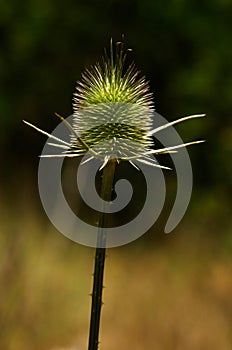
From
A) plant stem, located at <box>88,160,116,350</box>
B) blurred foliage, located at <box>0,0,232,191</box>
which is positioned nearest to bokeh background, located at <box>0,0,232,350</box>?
blurred foliage, located at <box>0,0,232,191</box>

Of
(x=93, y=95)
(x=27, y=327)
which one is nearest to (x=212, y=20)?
(x=27, y=327)

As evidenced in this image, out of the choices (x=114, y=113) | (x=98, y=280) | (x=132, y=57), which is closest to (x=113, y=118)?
(x=114, y=113)

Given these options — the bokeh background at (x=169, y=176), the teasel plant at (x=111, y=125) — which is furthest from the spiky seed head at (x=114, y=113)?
the bokeh background at (x=169, y=176)

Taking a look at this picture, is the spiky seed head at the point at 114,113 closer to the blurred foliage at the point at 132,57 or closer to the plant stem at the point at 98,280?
the plant stem at the point at 98,280

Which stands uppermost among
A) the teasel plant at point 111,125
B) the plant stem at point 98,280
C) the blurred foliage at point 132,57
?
the blurred foliage at point 132,57

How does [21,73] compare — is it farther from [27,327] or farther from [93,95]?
[93,95]
